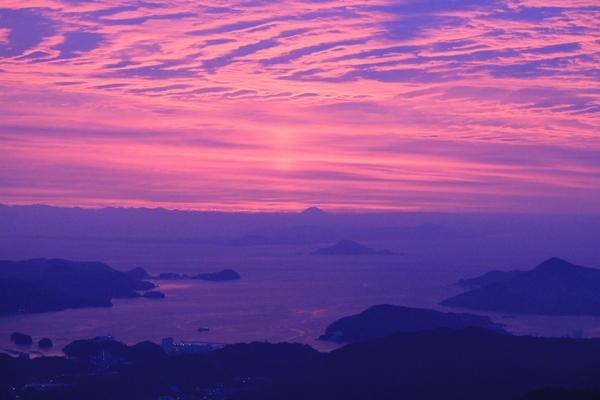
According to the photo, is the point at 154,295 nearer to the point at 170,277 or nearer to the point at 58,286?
the point at 58,286

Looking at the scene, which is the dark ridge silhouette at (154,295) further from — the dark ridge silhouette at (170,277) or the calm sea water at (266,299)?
the dark ridge silhouette at (170,277)

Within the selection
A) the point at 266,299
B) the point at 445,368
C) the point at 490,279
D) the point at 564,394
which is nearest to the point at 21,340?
the point at 445,368

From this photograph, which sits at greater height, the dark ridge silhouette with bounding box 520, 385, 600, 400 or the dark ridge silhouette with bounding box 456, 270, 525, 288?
the dark ridge silhouette with bounding box 520, 385, 600, 400

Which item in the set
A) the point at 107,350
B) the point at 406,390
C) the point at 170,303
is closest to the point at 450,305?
the point at 170,303

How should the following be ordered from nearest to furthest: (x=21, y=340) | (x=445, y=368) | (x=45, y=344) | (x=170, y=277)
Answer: (x=445, y=368) → (x=45, y=344) → (x=21, y=340) → (x=170, y=277)

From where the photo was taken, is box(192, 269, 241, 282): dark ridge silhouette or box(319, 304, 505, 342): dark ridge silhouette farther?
box(192, 269, 241, 282): dark ridge silhouette

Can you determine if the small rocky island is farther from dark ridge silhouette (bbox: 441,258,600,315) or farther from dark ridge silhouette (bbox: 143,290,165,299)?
dark ridge silhouette (bbox: 441,258,600,315)

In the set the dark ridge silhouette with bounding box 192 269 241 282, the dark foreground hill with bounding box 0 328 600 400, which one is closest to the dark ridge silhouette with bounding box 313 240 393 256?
the dark ridge silhouette with bounding box 192 269 241 282
